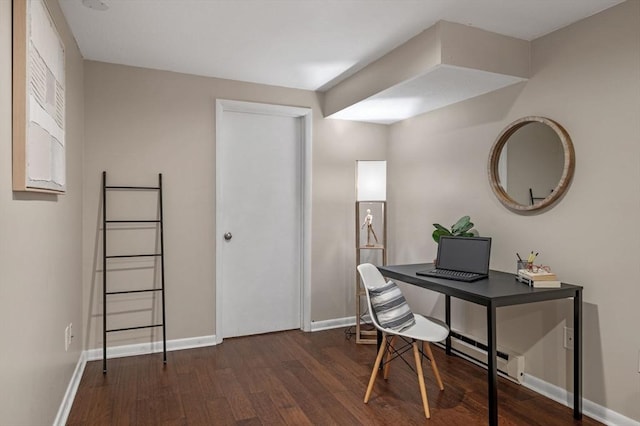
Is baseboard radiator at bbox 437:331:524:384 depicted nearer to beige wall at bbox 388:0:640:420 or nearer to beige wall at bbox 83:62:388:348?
beige wall at bbox 388:0:640:420

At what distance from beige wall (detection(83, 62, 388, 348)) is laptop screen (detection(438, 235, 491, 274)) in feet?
4.65

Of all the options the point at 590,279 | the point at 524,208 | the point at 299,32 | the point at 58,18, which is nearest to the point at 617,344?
the point at 590,279

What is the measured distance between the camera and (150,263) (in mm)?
3527

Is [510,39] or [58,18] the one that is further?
[510,39]

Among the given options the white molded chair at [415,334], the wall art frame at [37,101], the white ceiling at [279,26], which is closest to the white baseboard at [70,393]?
the wall art frame at [37,101]

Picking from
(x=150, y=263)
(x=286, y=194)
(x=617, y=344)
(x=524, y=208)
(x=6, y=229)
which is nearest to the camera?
(x=6, y=229)

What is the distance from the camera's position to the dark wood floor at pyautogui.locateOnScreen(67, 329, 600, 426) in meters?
2.46

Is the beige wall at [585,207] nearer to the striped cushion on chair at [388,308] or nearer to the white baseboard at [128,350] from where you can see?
the striped cushion on chair at [388,308]

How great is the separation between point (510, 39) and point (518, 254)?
1469 millimetres

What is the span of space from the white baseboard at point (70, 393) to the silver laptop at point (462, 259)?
7.54ft

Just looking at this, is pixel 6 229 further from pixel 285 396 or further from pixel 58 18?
pixel 285 396

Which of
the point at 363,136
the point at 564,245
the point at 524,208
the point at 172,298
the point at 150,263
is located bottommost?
the point at 172,298

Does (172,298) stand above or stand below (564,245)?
below

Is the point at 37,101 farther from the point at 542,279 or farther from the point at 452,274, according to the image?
the point at 542,279
